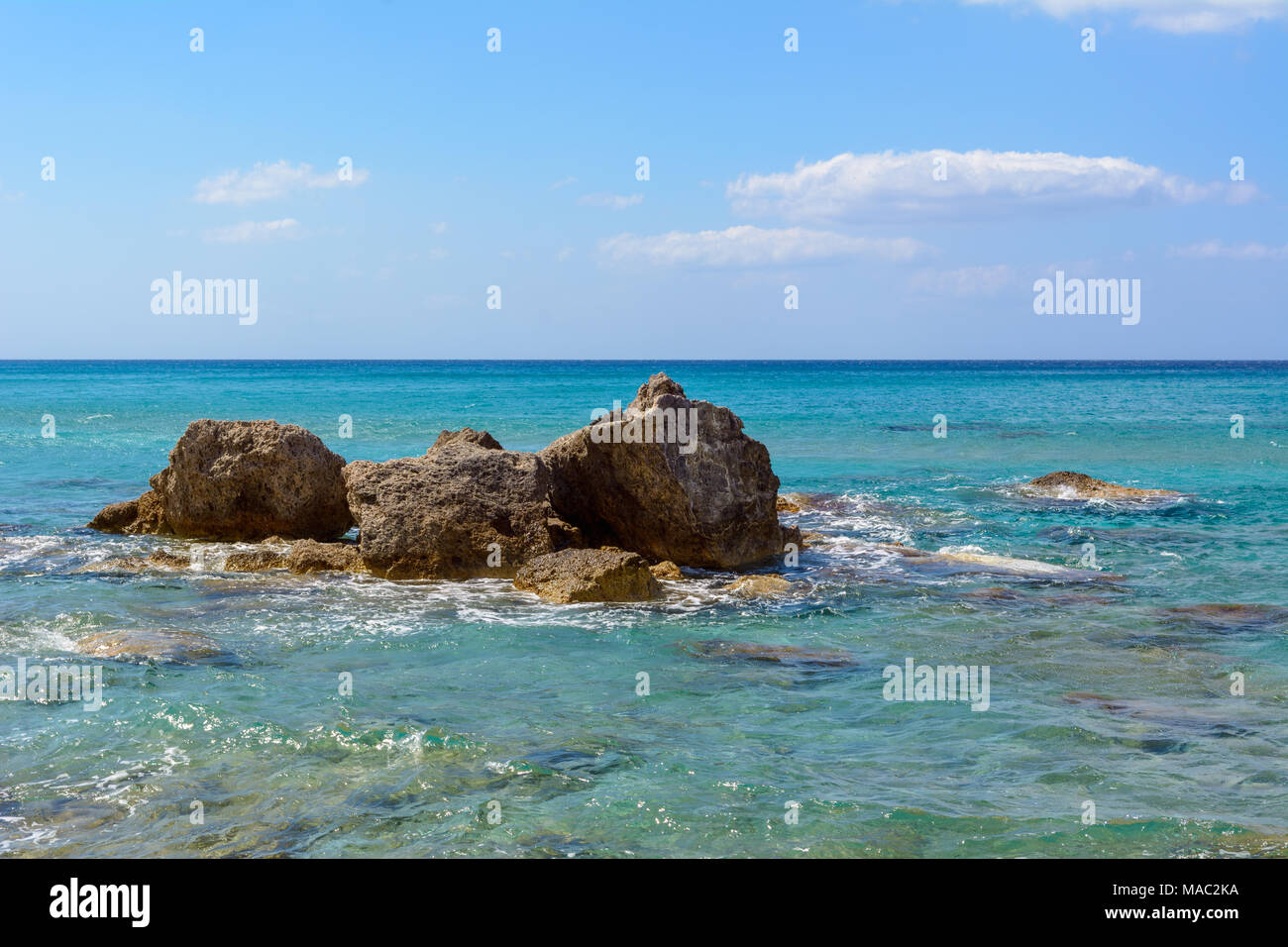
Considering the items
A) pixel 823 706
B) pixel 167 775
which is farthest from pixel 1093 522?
pixel 167 775

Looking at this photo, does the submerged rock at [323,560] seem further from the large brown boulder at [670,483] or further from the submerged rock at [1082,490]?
the submerged rock at [1082,490]

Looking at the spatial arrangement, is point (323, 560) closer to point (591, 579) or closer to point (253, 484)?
point (253, 484)

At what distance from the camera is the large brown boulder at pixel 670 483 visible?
12.5 m

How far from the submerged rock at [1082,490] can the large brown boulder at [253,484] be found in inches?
505

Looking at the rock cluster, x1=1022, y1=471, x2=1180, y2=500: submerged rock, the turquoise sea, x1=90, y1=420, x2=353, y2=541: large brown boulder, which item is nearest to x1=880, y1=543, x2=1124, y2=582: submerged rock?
the turquoise sea

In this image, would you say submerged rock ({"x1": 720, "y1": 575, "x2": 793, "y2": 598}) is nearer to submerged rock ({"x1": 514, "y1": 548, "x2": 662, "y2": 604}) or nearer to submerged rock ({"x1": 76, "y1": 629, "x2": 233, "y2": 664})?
submerged rock ({"x1": 514, "y1": 548, "x2": 662, "y2": 604})

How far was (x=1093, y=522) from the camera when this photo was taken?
16359 millimetres

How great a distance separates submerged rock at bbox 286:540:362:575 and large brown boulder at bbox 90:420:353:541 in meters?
1.59

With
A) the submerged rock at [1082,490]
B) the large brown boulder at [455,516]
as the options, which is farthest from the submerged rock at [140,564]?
the submerged rock at [1082,490]

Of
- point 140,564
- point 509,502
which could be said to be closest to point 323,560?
point 140,564

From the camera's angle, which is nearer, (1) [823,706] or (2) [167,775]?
(2) [167,775]
